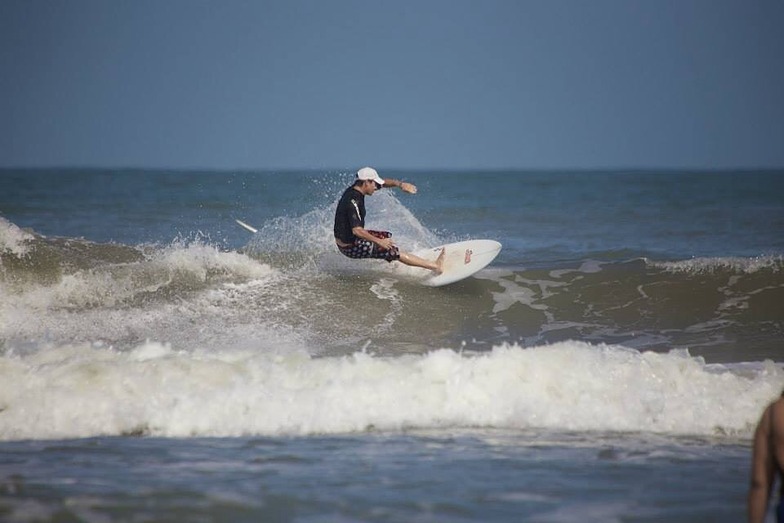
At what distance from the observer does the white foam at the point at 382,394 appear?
6.25 m

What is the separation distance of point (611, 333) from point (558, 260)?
13.9 ft

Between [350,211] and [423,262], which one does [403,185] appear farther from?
[423,262]

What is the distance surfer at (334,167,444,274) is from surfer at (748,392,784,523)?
6.72m

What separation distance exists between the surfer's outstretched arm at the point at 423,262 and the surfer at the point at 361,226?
14 mm

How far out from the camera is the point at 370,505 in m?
4.43

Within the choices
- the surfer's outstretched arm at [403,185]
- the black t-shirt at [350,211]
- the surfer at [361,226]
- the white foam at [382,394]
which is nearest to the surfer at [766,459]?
the white foam at [382,394]

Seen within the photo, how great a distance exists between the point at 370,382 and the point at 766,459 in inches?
146

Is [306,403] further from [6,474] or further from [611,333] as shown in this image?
[611,333]

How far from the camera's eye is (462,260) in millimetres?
11008

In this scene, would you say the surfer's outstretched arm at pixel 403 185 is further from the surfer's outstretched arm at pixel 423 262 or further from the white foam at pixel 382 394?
the white foam at pixel 382 394

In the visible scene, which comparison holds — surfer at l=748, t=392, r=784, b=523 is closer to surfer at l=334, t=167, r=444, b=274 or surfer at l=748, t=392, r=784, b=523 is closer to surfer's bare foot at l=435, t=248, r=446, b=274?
surfer at l=334, t=167, r=444, b=274

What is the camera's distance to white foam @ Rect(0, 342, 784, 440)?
6.25 meters

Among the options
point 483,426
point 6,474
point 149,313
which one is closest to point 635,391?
point 483,426

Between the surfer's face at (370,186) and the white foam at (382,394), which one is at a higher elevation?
the surfer's face at (370,186)
